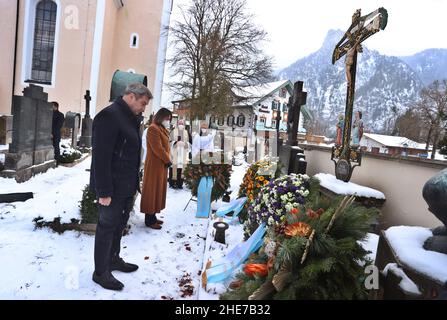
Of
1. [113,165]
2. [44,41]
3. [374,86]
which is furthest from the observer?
[374,86]

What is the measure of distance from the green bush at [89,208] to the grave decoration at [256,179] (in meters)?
2.12

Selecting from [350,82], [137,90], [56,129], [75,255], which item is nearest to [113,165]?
[137,90]

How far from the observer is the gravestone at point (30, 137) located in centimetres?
683

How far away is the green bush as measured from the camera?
4.43 m

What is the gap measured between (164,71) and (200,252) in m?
23.5

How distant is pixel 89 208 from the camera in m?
4.43

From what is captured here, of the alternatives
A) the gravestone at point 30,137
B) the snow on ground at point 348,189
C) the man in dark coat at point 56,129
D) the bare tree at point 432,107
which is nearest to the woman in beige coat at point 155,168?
the snow on ground at point 348,189

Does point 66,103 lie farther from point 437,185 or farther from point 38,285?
point 437,185

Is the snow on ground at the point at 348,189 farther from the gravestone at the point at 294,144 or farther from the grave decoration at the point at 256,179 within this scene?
the grave decoration at the point at 256,179

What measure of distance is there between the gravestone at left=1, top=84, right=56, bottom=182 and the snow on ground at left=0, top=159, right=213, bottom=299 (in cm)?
90

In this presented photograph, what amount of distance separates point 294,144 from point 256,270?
403 centimetres

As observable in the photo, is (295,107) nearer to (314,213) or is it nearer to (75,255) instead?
(314,213)

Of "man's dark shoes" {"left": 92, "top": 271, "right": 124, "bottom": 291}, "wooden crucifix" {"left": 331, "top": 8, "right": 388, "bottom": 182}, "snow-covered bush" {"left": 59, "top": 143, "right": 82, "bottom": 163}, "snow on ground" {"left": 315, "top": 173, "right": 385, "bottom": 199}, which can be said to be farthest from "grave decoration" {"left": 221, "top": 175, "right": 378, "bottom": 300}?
"snow-covered bush" {"left": 59, "top": 143, "right": 82, "bottom": 163}

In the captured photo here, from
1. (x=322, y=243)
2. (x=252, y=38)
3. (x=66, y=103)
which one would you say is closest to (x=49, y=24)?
(x=66, y=103)
